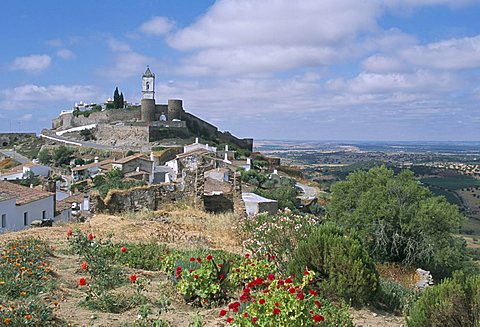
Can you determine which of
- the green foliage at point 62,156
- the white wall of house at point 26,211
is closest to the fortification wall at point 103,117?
the green foliage at point 62,156

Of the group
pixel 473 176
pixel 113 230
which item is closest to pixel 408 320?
pixel 113 230

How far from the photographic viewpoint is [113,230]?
1125 centimetres

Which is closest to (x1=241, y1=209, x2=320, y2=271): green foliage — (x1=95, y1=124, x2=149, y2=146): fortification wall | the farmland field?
(x1=95, y1=124, x2=149, y2=146): fortification wall

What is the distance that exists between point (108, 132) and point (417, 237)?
6098 centimetres

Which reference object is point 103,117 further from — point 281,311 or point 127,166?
point 281,311

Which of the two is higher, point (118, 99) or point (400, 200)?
point (118, 99)

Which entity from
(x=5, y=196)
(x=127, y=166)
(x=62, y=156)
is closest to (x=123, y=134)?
(x=62, y=156)

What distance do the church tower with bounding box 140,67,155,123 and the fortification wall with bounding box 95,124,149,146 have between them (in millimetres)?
4093

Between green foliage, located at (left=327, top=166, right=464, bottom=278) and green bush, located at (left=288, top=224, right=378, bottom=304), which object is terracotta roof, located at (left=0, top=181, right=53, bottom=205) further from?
green bush, located at (left=288, top=224, right=378, bottom=304)

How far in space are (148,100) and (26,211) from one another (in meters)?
53.4

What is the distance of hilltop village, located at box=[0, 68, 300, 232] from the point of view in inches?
610

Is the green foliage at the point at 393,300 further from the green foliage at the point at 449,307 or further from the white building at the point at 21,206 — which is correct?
the white building at the point at 21,206

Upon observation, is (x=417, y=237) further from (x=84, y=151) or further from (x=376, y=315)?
(x=84, y=151)

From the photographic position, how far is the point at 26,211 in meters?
21.4
